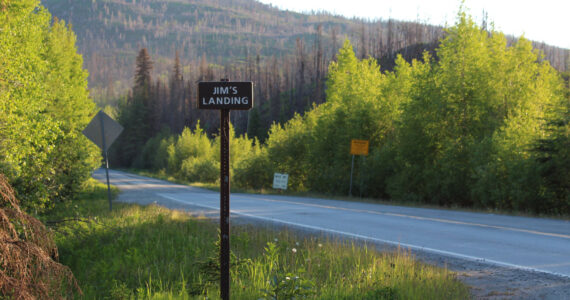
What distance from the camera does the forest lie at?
18.8 meters

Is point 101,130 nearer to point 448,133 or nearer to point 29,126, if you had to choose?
point 29,126

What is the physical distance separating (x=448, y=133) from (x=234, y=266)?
787 inches

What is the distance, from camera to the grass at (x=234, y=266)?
582 cm

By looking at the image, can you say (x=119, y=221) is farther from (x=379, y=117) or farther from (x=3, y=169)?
(x=379, y=117)

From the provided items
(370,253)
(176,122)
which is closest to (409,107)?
(370,253)

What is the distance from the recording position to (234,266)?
22.9 feet

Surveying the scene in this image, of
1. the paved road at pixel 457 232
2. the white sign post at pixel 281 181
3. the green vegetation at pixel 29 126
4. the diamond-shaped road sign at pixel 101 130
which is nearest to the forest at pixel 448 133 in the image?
the white sign post at pixel 281 181

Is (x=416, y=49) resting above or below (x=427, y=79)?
above

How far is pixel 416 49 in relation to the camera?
10862cm

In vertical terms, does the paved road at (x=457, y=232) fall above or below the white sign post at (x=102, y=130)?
below

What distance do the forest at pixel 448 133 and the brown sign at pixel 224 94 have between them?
51.9 ft

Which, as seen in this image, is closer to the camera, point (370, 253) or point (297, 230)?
point (370, 253)

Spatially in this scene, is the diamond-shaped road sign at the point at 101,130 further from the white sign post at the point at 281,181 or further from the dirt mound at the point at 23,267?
the white sign post at the point at 281,181

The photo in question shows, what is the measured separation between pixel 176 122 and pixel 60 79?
86.5 m
